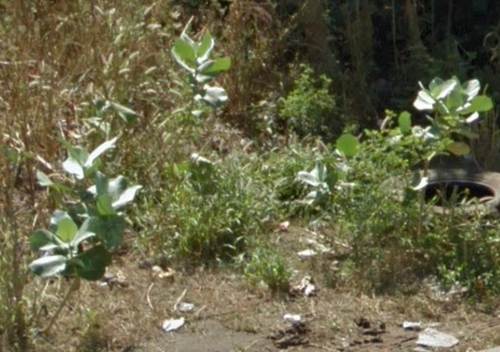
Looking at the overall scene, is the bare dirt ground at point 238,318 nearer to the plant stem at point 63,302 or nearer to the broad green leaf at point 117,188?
the plant stem at point 63,302

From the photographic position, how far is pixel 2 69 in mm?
7367

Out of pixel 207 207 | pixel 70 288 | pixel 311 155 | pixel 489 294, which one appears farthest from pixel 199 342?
pixel 311 155

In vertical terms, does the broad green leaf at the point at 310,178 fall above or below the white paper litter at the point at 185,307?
above

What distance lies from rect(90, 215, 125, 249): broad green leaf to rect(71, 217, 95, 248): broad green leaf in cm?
3

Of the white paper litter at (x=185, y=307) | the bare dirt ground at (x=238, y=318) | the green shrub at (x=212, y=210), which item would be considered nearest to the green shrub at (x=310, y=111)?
the green shrub at (x=212, y=210)

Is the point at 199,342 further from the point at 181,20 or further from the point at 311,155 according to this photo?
the point at 181,20

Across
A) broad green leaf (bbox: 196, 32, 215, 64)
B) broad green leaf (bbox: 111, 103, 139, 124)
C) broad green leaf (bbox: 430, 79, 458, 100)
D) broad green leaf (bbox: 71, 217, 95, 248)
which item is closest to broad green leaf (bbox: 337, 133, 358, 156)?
broad green leaf (bbox: 430, 79, 458, 100)

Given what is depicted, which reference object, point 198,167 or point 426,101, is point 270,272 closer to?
point 198,167

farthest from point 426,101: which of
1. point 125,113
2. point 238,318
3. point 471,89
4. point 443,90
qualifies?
point 125,113

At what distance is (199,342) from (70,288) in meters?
0.73

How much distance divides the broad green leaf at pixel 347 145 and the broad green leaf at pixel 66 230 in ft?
6.32

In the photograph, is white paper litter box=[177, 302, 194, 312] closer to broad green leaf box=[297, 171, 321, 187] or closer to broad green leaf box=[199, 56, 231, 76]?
broad green leaf box=[297, 171, 321, 187]

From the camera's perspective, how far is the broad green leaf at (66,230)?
571 cm

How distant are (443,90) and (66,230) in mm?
2393
